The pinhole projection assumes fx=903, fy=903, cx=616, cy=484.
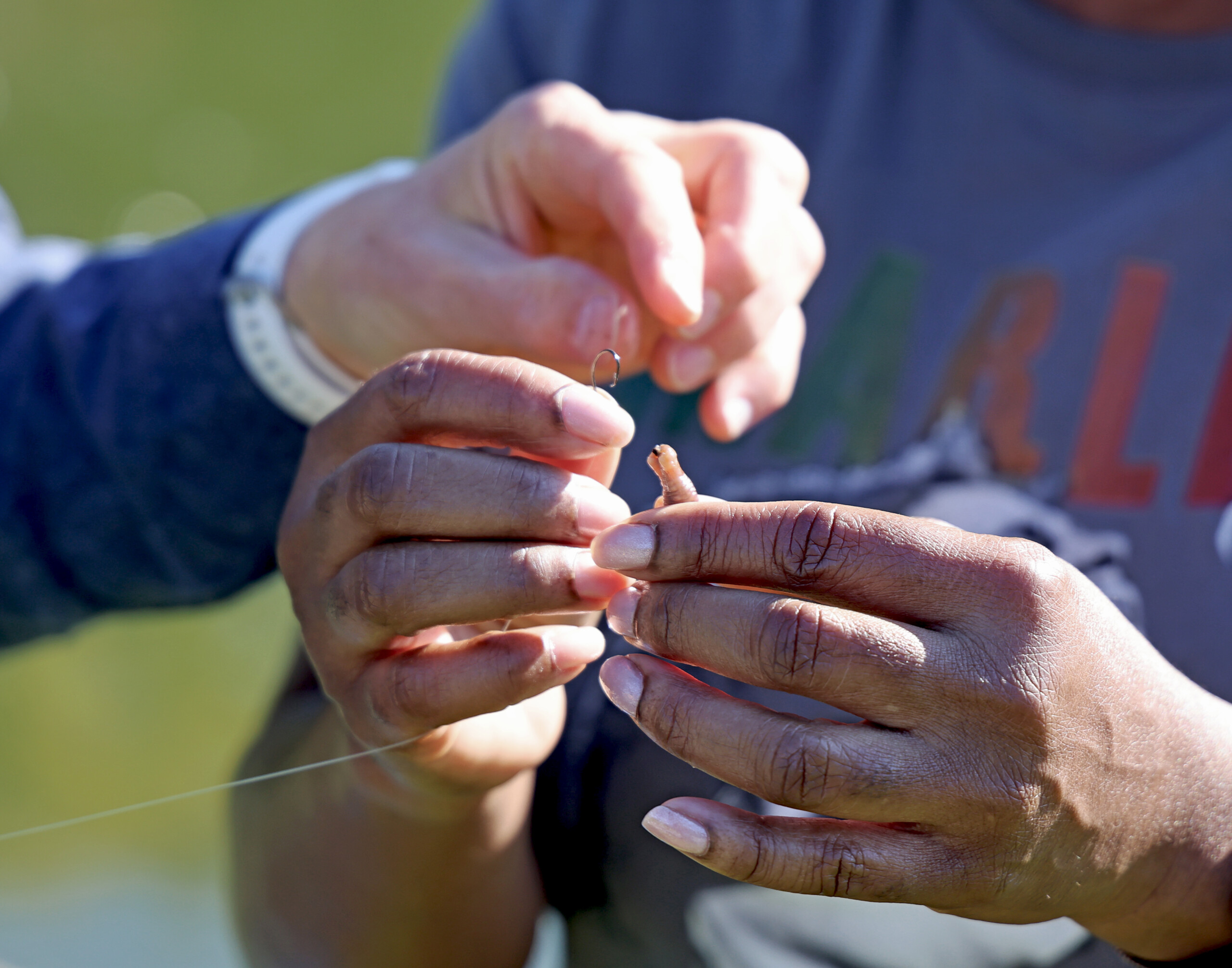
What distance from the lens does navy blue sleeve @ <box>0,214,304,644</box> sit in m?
0.86

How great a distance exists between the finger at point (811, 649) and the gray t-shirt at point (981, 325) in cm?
30

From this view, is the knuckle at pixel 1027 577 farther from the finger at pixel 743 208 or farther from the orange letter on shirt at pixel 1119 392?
the orange letter on shirt at pixel 1119 392

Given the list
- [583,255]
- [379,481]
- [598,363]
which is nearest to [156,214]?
[583,255]

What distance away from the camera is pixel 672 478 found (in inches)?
22.4

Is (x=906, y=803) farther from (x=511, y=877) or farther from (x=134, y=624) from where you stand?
(x=134, y=624)

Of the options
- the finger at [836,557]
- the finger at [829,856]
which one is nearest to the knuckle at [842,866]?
the finger at [829,856]

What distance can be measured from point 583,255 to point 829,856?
21.3 inches

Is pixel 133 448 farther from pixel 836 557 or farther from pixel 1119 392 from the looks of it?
pixel 1119 392

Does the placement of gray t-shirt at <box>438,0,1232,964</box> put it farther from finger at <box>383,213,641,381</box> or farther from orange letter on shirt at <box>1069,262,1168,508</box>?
finger at <box>383,213,641,381</box>

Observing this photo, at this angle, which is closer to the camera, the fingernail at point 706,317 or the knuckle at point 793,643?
the knuckle at point 793,643

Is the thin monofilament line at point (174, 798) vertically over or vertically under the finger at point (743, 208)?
under

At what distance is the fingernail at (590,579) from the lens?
0.53 metres

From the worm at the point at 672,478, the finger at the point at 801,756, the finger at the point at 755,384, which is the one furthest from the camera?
the finger at the point at 755,384

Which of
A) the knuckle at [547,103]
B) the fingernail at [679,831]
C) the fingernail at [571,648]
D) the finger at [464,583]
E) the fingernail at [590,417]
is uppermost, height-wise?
the knuckle at [547,103]
